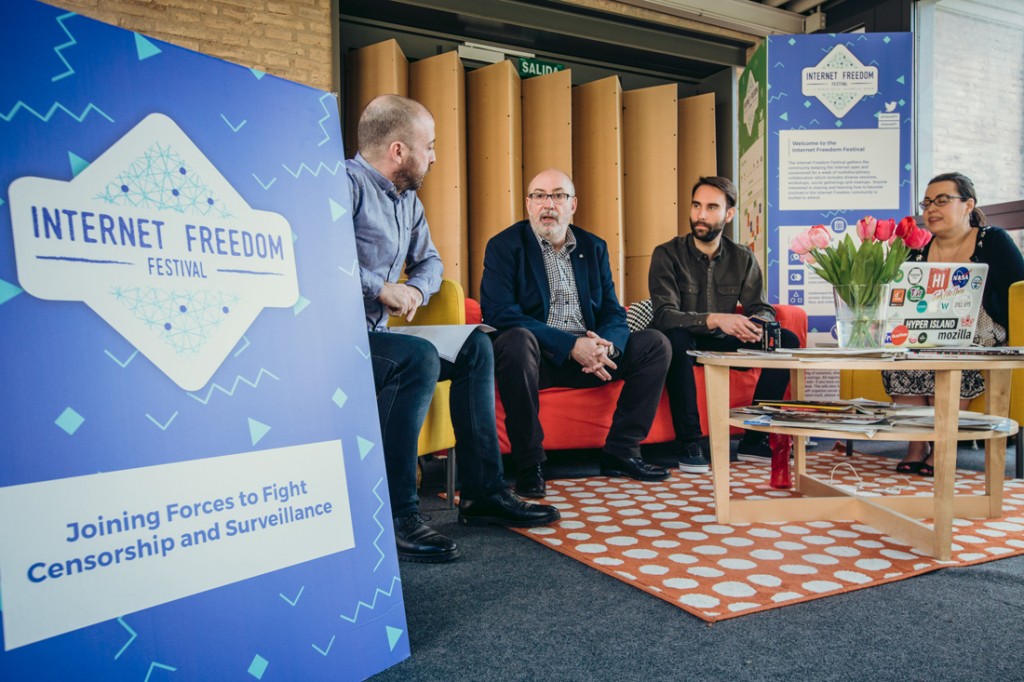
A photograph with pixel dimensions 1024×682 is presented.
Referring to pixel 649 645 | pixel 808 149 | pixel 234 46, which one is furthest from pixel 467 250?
pixel 649 645

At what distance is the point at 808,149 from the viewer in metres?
3.96

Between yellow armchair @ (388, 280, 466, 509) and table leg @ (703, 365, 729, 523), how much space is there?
29.2 inches

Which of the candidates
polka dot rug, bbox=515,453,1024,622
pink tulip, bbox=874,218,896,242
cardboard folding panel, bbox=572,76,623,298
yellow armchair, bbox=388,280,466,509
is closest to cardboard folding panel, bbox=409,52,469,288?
cardboard folding panel, bbox=572,76,623,298

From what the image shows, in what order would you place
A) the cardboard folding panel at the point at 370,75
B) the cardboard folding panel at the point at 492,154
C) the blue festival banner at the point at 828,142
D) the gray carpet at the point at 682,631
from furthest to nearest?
the cardboard folding panel at the point at 492,154, the cardboard folding panel at the point at 370,75, the blue festival banner at the point at 828,142, the gray carpet at the point at 682,631

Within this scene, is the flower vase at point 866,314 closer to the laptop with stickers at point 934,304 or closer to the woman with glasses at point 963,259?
the laptop with stickers at point 934,304

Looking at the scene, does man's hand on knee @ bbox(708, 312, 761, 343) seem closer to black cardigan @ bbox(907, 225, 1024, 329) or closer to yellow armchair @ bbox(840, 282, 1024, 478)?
black cardigan @ bbox(907, 225, 1024, 329)

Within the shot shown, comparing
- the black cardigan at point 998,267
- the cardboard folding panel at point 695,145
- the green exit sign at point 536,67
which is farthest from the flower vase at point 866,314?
the green exit sign at point 536,67

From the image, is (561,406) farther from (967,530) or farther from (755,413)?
(967,530)

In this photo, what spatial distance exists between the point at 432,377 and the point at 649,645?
786mm

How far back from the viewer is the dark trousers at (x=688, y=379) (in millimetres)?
2754

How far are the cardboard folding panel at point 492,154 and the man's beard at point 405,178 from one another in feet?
8.26

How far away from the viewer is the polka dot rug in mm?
1423

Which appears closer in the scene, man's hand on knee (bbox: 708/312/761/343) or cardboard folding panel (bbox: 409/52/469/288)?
man's hand on knee (bbox: 708/312/761/343)

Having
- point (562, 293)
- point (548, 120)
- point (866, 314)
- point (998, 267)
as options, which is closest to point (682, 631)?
point (866, 314)
